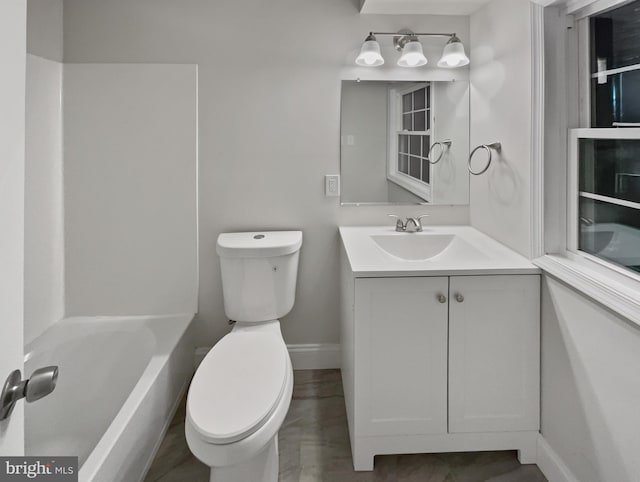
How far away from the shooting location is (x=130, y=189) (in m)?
2.54

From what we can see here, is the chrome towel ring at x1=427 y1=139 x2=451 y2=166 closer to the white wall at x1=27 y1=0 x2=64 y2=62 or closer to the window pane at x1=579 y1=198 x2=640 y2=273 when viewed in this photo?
the window pane at x1=579 y1=198 x2=640 y2=273

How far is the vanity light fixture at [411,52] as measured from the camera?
2418mm

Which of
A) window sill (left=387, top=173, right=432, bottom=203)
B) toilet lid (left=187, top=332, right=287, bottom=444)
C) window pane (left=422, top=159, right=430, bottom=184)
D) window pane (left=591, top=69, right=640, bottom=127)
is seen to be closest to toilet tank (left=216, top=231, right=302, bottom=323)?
toilet lid (left=187, top=332, right=287, bottom=444)

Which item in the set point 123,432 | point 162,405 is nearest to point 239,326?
point 162,405

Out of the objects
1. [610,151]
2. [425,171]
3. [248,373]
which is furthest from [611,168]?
[248,373]

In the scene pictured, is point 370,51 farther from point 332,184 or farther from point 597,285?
point 597,285

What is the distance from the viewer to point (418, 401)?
184cm

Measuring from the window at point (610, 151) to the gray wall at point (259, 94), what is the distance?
967 millimetres

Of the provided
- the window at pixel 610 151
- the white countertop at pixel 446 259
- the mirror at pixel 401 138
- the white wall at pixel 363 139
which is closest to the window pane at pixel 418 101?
the mirror at pixel 401 138

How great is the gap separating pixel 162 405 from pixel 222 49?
5.92ft

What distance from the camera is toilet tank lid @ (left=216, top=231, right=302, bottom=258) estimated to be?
7.42 ft

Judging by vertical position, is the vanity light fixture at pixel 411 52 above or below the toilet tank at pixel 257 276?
above

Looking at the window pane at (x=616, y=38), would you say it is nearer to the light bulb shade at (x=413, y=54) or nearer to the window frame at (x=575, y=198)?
the window frame at (x=575, y=198)

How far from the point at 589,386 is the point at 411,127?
61.4 inches
